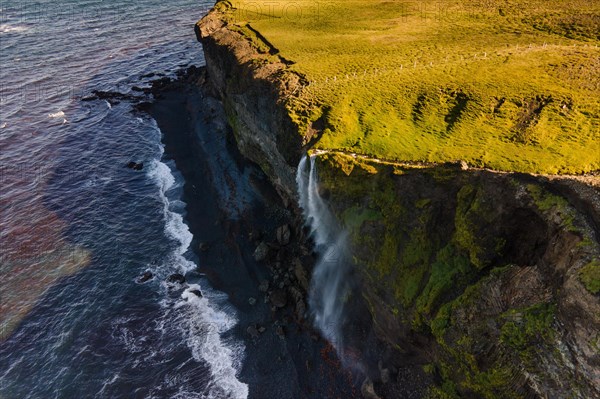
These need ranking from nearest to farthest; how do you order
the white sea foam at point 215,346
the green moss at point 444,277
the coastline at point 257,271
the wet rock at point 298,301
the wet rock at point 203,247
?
the green moss at point 444,277
the coastline at point 257,271
the white sea foam at point 215,346
the wet rock at point 298,301
the wet rock at point 203,247

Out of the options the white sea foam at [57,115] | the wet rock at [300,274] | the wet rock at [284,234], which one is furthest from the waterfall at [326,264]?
the white sea foam at [57,115]

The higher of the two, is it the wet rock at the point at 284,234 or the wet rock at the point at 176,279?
the wet rock at the point at 284,234

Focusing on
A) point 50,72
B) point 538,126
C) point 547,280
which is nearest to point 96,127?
point 50,72

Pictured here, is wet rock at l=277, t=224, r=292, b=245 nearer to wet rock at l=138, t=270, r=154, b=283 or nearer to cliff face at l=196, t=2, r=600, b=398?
cliff face at l=196, t=2, r=600, b=398

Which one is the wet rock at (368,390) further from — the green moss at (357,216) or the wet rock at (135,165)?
the wet rock at (135,165)

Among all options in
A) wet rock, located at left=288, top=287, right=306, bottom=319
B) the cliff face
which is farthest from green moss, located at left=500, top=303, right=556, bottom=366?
wet rock, located at left=288, top=287, right=306, bottom=319
